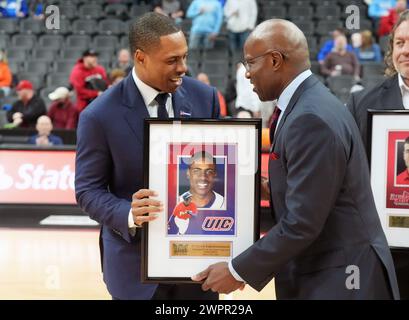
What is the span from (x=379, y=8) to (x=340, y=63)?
2125mm

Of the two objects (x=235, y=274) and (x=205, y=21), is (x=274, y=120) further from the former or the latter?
(x=205, y=21)

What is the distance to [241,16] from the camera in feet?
38.9

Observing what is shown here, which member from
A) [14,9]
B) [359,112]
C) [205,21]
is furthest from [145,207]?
[14,9]

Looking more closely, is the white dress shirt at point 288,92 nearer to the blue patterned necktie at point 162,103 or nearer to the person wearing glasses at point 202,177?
the person wearing glasses at point 202,177

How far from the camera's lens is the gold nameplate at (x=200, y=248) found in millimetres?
2516

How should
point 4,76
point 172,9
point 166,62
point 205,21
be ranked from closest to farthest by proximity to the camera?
1. point 166,62
2. point 205,21
3. point 4,76
4. point 172,9

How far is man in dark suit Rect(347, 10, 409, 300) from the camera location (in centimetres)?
309

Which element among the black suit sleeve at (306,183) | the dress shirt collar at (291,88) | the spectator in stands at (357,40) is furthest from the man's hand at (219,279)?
the spectator in stands at (357,40)

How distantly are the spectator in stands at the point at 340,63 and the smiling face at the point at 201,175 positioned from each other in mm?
8664

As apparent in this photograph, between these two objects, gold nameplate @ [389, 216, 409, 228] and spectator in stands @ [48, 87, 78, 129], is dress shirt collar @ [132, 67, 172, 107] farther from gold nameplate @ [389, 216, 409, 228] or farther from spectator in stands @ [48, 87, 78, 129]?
spectator in stands @ [48, 87, 78, 129]

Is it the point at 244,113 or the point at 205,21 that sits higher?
the point at 205,21

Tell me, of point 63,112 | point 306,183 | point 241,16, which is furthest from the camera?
point 241,16
